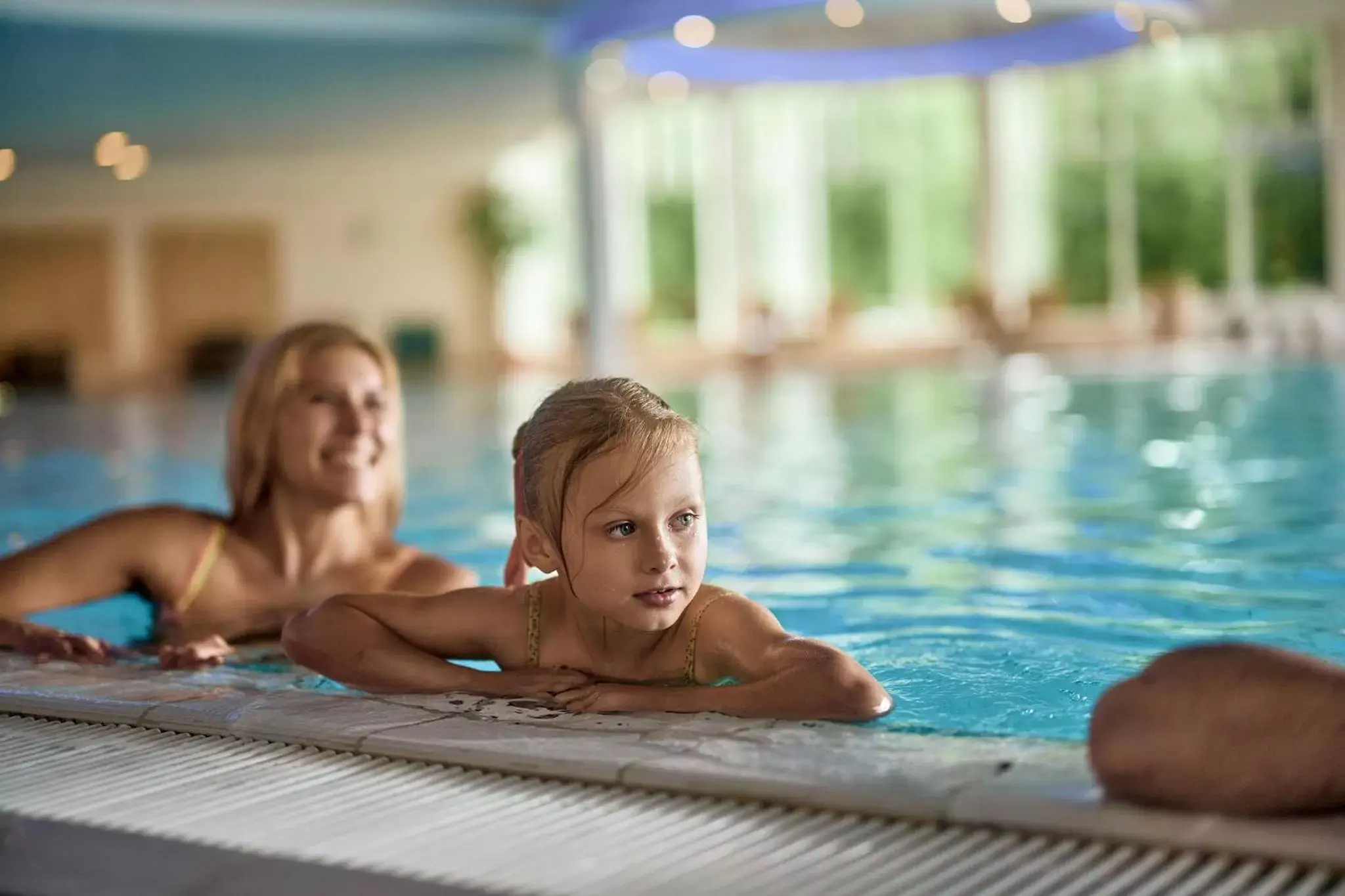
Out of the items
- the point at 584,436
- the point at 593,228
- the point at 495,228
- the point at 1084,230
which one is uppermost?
the point at 495,228

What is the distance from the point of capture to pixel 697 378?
2114 cm

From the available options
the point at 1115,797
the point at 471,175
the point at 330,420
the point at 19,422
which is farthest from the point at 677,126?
the point at 1115,797

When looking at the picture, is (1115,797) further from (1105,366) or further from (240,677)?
(1105,366)

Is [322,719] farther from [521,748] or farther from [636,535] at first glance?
[636,535]

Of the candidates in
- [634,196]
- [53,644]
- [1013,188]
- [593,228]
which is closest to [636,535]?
[53,644]

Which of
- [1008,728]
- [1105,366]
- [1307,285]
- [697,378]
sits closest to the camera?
[1008,728]

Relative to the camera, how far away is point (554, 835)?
200 centimetres

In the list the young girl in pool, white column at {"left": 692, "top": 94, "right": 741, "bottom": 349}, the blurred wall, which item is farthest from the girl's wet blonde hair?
white column at {"left": 692, "top": 94, "right": 741, "bottom": 349}

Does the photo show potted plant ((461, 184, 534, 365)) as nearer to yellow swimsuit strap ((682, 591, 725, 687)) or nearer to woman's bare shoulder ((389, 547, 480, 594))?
woman's bare shoulder ((389, 547, 480, 594))

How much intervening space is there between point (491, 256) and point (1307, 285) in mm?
12545

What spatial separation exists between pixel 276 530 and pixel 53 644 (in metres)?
0.68

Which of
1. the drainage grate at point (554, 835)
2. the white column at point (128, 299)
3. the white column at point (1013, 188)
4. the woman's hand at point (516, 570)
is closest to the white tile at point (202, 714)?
the drainage grate at point (554, 835)

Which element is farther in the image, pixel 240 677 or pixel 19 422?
pixel 19 422

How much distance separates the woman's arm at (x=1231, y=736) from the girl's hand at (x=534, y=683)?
1.04 metres
